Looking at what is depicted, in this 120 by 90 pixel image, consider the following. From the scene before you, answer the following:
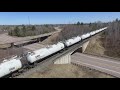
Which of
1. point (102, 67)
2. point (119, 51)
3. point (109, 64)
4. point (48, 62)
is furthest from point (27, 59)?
point (119, 51)

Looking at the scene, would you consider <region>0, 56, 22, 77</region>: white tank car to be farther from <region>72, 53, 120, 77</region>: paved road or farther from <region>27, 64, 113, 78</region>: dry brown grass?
<region>72, 53, 120, 77</region>: paved road

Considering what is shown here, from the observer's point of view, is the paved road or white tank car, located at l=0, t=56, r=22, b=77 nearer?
white tank car, located at l=0, t=56, r=22, b=77

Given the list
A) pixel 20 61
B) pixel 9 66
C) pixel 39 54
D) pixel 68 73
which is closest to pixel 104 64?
pixel 68 73

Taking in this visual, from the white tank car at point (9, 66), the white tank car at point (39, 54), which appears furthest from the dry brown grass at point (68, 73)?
the white tank car at point (9, 66)

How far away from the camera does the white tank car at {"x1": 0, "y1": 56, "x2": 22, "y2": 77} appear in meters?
18.6

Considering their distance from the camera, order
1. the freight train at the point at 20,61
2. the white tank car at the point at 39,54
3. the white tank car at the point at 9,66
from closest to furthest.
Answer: the white tank car at the point at 9,66, the freight train at the point at 20,61, the white tank car at the point at 39,54

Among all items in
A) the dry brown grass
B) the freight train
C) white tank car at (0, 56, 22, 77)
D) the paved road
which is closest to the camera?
white tank car at (0, 56, 22, 77)

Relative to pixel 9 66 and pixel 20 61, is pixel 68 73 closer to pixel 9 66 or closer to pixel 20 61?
pixel 20 61

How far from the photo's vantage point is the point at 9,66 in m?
19.4

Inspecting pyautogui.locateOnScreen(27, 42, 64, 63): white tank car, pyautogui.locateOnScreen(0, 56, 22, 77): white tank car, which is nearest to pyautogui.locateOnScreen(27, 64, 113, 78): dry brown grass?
pyautogui.locateOnScreen(27, 42, 64, 63): white tank car

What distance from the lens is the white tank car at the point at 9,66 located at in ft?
61.0

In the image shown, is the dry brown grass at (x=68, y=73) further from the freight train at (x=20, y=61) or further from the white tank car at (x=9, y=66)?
the white tank car at (x=9, y=66)

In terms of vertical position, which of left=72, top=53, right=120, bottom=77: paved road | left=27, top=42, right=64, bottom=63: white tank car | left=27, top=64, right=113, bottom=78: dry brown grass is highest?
left=27, top=42, right=64, bottom=63: white tank car
